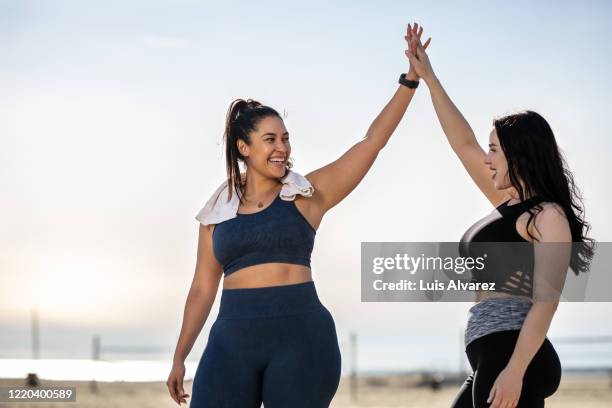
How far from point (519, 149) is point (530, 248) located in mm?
321

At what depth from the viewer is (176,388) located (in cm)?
389

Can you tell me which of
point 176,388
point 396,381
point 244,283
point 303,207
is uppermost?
point 303,207

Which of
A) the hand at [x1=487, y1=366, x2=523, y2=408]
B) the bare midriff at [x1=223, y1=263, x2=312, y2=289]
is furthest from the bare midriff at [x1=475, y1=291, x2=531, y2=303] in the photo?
the bare midriff at [x1=223, y1=263, x2=312, y2=289]

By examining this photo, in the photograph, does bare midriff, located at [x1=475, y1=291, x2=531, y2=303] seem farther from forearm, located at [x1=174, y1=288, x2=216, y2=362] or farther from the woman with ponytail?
forearm, located at [x1=174, y1=288, x2=216, y2=362]

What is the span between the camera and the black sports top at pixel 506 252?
333 centimetres

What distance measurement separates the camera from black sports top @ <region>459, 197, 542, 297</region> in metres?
3.33

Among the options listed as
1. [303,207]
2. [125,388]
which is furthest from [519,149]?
[125,388]

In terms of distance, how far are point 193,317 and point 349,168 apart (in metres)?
0.84

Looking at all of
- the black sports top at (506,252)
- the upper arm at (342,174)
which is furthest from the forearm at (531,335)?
the upper arm at (342,174)

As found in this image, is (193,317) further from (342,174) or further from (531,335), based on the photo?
(531,335)

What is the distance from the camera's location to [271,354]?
363 cm

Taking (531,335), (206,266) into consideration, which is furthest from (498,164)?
(206,266)

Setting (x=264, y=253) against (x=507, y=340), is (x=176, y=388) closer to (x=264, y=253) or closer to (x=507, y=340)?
(x=264, y=253)

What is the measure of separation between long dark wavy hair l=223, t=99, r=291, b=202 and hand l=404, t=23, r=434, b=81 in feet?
1.97
